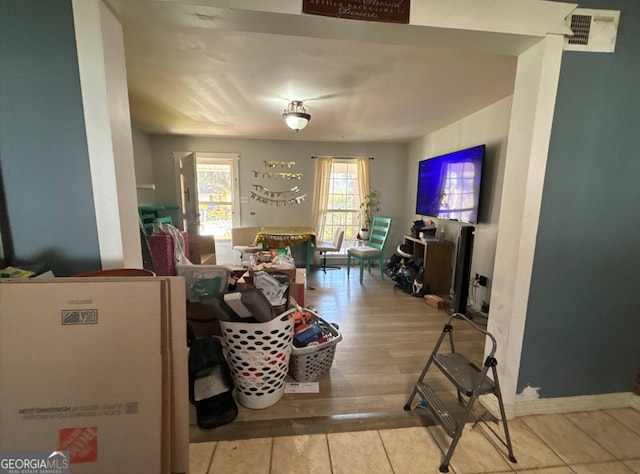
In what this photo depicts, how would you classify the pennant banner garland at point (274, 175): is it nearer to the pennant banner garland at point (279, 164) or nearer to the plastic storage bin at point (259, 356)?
the pennant banner garland at point (279, 164)

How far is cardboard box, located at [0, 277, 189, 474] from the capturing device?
2.52 feet

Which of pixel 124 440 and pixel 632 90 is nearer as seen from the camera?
pixel 124 440

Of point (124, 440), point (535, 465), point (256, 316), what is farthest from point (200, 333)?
point (535, 465)

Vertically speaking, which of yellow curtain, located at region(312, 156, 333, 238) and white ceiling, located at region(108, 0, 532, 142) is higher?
white ceiling, located at region(108, 0, 532, 142)

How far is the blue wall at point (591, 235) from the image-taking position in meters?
1.24

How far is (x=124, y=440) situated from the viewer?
2.69 ft

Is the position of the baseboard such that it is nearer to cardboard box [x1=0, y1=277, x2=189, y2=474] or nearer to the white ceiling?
cardboard box [x1=0, y1=277, x2=189, y2=474]

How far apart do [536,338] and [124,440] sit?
6.39 feet

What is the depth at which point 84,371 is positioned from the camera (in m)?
0.79

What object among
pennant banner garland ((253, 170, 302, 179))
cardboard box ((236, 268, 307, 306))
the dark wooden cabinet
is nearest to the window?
pennant banner garland ((253, 170, 302, 179))

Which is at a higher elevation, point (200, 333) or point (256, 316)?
point (256, 316)

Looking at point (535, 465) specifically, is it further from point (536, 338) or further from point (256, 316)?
point (256, 316)

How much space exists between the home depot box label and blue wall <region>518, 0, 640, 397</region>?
1806 millimetres

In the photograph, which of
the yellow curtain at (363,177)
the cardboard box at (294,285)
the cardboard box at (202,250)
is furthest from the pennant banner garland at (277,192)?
the cardboard box at (294,285)
